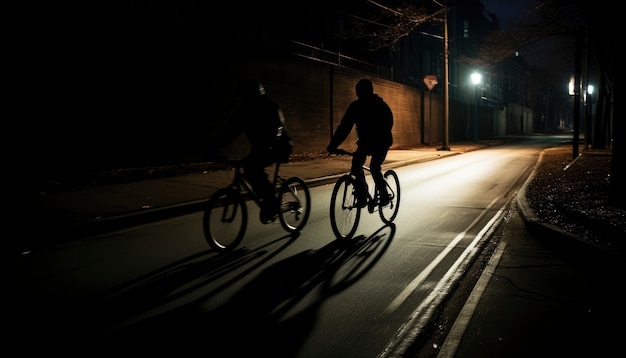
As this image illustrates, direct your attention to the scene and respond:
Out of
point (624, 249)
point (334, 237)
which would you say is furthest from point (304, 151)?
point (624, 249)

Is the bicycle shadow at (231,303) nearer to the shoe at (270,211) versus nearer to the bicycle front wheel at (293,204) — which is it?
the shoe at (270,211)

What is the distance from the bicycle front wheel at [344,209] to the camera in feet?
21.6

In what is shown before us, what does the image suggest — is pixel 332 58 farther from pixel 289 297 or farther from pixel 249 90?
pixel 289 297

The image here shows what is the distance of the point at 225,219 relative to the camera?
6168mm

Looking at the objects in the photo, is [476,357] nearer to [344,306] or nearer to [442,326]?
[442,326]

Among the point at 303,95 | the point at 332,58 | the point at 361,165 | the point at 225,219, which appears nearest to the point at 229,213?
the point at 225,219

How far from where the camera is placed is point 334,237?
691 centimetres

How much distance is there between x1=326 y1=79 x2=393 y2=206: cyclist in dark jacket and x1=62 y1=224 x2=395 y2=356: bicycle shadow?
4.24ft

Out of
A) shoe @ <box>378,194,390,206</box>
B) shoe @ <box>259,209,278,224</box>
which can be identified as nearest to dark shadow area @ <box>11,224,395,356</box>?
shoe @ <box>259,209,278,224</box>

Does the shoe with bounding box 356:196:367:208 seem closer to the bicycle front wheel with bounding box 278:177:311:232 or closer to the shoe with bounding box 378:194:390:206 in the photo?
the shoe with bounding box 378:194:390:206

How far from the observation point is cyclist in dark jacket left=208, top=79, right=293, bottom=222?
20.1 ft

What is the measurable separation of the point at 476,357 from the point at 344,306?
1259mm

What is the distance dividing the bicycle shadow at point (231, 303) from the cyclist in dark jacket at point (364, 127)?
4.24ft

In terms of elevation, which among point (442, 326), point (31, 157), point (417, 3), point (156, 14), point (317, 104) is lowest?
point (442, 326)
